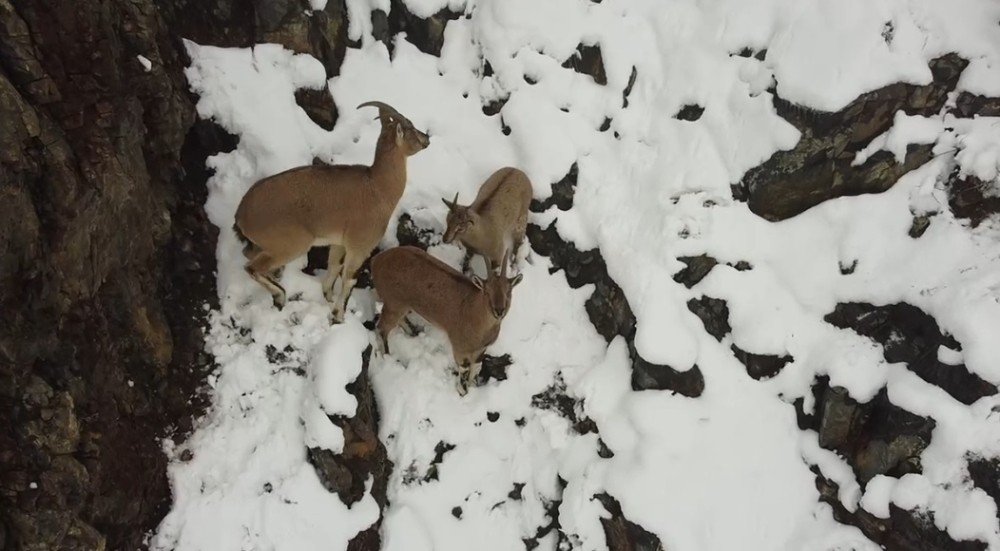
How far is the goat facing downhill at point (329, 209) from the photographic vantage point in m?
6.47

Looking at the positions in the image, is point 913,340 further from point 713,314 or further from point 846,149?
point 846,149

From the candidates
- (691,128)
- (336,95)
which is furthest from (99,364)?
(691,128)

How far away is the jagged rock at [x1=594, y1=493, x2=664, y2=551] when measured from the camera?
661cm

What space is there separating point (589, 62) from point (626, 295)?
3348 mm

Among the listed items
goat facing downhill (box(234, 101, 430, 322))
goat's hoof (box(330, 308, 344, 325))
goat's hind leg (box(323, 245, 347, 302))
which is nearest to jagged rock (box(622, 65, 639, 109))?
goat facing downhill (box(234, 101, 430, 322))

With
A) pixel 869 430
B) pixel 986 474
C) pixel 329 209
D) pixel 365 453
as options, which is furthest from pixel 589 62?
pixel 986 474

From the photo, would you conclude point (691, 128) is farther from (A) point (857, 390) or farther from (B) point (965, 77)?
(A) point (857, 390)

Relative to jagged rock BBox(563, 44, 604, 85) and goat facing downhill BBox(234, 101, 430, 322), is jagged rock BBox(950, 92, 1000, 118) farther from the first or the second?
goat facing downhill BBox(234, 101, 430, 322)

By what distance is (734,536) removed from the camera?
6.52m

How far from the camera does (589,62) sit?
28.5ft

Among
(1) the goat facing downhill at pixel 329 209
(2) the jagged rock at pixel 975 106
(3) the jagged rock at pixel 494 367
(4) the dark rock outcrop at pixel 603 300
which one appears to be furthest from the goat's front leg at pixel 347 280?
(2) the jagged rock at pixel 975 106

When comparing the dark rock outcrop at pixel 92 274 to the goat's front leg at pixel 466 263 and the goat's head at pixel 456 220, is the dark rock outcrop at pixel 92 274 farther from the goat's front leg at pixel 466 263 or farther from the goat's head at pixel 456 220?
the goat's front leg at pixel 466 263

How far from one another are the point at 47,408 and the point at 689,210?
262 inches

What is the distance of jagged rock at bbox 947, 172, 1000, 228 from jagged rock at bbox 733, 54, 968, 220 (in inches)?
18.3
